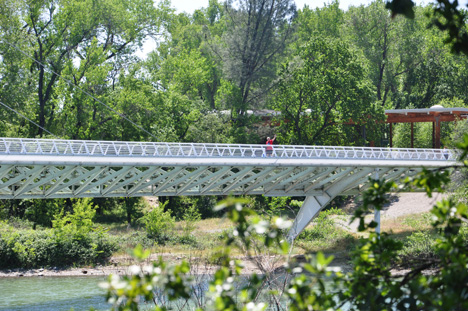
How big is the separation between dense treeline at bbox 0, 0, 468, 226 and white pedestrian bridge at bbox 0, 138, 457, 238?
11.9 m

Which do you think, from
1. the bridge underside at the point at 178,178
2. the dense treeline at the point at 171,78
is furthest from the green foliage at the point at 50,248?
the dense treeline at the point at 171,78

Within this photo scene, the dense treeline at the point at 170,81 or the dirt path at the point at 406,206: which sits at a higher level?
the dense treeline at the point at 170,81

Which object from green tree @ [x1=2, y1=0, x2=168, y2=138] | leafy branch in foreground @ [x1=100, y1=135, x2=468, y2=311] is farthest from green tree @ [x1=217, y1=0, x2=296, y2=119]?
leafy branch in foreground @ [x1=100, y1=135, x2=468, y2=311]

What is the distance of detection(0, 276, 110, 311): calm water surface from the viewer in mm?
25531

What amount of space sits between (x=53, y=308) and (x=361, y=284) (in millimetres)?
21215

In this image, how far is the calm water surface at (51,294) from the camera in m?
25.5

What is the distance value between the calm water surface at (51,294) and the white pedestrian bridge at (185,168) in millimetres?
4369

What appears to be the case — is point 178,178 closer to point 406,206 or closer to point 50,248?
point 50,248

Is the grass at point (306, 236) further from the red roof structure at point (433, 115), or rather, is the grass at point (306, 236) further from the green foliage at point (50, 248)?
the red roof structure at point (433, 115)

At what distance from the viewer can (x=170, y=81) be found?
188 feet

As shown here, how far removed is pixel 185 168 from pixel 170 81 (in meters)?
28.2

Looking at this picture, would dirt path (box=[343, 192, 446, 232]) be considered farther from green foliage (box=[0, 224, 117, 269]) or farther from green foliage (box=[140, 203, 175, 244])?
green foliage (box=[0, 224, 117, 269])

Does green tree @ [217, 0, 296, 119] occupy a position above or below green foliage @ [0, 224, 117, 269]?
above

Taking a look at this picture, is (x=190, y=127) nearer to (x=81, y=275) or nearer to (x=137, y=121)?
(x=137, y=121)
